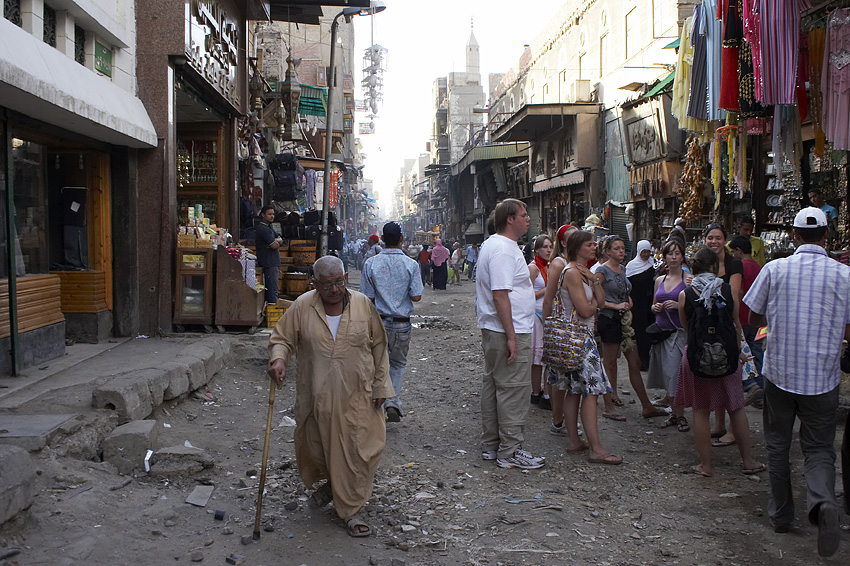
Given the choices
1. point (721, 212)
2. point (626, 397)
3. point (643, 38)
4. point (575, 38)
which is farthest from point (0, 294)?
point (575, 38)

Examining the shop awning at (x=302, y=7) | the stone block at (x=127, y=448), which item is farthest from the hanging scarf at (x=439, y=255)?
the stone block at (x=127, y=448)

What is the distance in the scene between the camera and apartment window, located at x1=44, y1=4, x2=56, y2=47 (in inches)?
270

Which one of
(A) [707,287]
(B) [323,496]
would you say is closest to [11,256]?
(B) [323,496]

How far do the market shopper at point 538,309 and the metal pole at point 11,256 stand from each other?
461 centimetres

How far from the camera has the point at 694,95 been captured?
8891mm

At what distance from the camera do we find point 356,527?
156 inches

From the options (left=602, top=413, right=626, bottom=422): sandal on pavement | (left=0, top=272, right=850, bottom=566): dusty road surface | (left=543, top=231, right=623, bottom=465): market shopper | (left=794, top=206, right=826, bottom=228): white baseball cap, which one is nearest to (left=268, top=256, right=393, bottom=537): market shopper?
(left=0, top=272, right=850, bottom=566): dusty road surface

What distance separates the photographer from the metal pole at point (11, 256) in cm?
617

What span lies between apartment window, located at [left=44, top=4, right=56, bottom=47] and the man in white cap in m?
6.67

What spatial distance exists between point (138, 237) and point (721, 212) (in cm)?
891

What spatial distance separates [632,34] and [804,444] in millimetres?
16456

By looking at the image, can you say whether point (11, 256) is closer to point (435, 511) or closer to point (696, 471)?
point (435, 511)

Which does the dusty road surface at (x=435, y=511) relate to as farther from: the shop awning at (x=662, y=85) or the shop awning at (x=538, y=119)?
the shop awning at (x=538, y=119)

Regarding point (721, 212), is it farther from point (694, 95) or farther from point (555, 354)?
point (555, 354)
